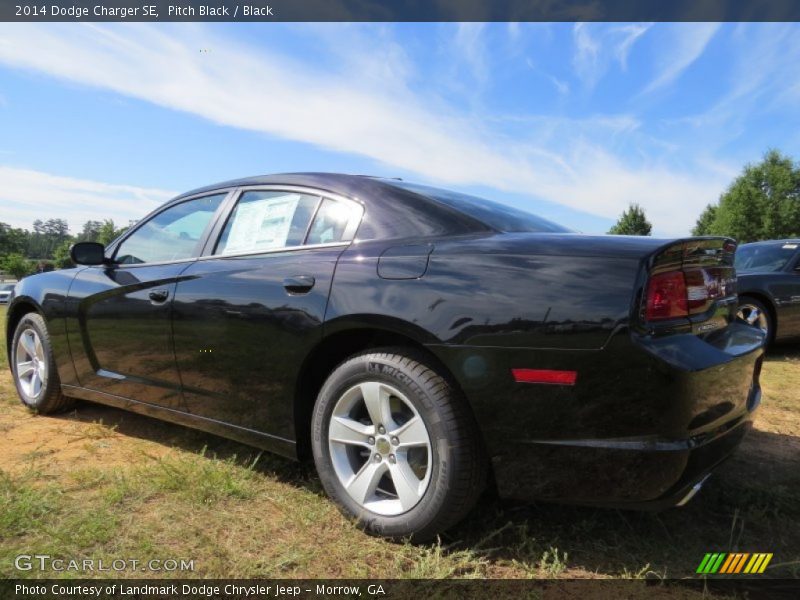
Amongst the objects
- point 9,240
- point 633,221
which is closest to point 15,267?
point 9,240

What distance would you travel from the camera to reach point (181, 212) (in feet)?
10.7

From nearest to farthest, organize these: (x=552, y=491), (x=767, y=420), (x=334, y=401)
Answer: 1. (x=552, y=491)
2. (x=334, y=401)
3. (x=767, y=420)

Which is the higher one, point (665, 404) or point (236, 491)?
point (665, 404)

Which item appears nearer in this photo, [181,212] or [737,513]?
[737,513]

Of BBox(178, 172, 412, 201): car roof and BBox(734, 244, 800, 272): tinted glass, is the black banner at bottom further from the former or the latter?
BBox(734, 244, 800, 272): tinted glass

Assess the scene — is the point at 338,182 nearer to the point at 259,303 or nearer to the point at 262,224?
the point at 262,224

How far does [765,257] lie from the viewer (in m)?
6.92

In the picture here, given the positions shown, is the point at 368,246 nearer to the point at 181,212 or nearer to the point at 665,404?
the point at 665,404

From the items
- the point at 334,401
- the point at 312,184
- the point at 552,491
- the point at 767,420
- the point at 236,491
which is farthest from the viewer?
the point at 767,420

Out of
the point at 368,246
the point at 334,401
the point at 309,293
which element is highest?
the point at 368,246

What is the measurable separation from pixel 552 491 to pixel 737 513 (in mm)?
1031

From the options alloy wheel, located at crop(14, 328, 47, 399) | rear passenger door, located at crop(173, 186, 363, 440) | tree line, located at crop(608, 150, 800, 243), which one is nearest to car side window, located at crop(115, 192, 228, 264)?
rear passenger door, located at crop(173, 186, 363, 440)

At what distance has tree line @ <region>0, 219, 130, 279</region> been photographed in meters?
67.8

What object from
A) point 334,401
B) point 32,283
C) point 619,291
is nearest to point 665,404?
point 619,291
